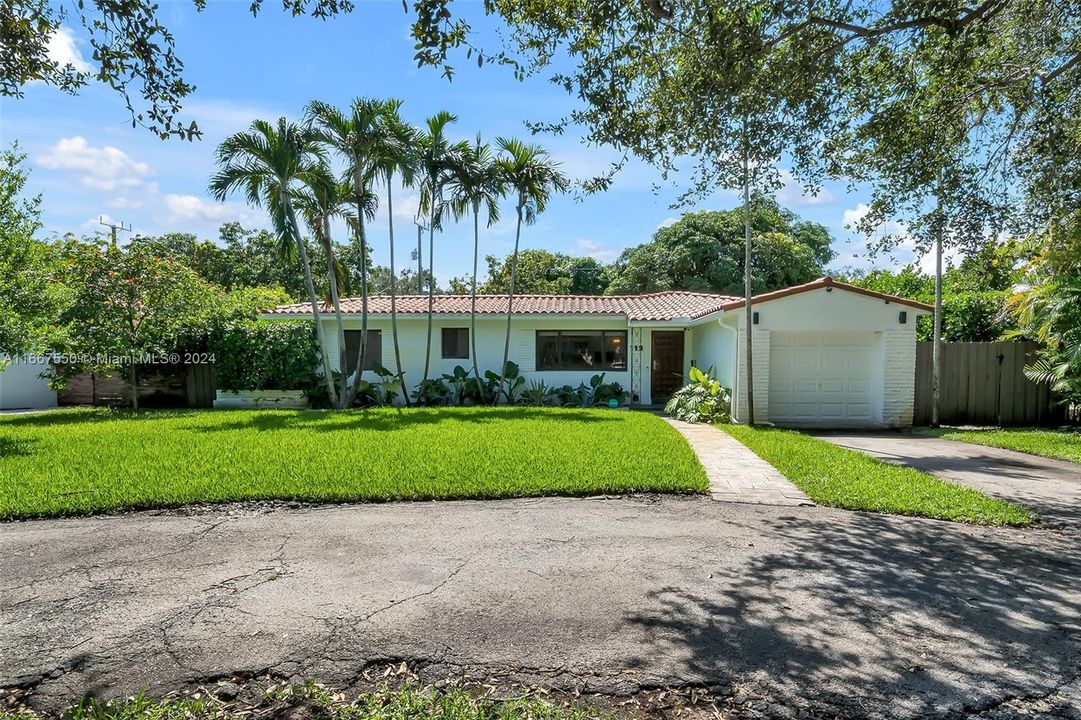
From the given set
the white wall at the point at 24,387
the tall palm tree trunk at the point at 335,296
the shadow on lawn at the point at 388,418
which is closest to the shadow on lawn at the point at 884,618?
the shadow on lawn at the point at 388,418

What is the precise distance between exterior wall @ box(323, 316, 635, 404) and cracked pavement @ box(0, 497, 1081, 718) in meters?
11.8

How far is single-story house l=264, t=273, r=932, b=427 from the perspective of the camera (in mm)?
13062

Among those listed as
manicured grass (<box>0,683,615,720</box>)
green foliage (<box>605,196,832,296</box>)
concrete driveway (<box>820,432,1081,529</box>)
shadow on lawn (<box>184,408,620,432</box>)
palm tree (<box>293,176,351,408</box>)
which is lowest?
manicured grass (<box>0,683,615,720</box>)

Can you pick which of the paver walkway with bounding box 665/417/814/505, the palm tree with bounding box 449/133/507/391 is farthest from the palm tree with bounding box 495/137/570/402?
the paver walkway with bounding box 665/417/814/505

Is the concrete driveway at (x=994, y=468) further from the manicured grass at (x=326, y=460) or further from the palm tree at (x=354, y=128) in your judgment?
the palm tree at (x=354, y=128)

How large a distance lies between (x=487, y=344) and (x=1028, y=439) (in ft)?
41.3

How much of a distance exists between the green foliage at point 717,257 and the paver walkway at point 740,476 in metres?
19.9

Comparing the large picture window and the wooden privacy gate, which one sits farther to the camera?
the large picture window

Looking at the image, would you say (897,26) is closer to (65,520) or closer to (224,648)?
(224,648)

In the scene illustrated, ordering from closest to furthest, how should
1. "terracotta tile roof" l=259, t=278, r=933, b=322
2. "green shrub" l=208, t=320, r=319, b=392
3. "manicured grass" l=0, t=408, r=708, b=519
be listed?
1. "manicured grass" l=0, t=408, r=708, b=519
2. "green shrub" l=208, t=320, r=319, b=392
3. "terracotta tile roof" l=259, t=278, r=933, b=322

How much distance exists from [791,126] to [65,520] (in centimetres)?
873

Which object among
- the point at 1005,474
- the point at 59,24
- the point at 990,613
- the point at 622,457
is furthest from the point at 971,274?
the point at 59,24

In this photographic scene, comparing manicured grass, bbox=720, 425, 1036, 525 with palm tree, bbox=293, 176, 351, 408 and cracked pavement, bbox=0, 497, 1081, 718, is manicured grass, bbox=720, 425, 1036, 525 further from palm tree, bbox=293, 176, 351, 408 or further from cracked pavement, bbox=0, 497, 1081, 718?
palm tree, bbox=293, 176, 351, 408

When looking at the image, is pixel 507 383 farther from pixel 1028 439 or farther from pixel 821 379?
pixel 1028 439
